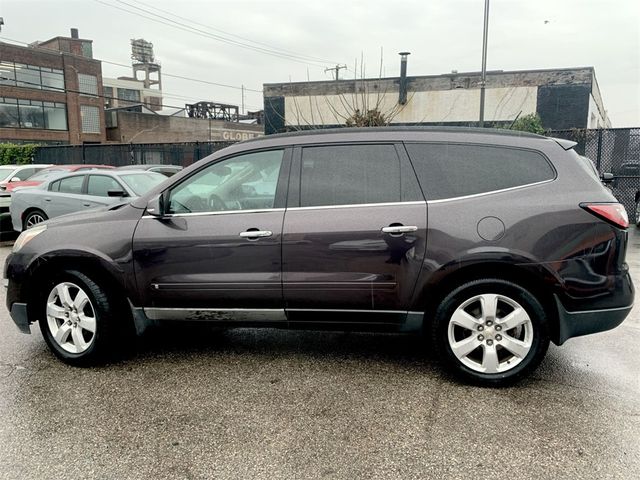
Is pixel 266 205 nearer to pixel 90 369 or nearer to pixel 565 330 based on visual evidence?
pixel 90 369

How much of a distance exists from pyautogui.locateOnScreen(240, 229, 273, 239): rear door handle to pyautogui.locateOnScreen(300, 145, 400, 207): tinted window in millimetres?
320

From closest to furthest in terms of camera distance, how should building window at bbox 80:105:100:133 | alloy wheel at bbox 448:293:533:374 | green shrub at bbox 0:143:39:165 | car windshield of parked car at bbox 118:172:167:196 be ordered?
alloy wheel at bbox 448:293:533:374 < car windshield of parked car at bbox 118:172:167:196 < green shrub at bbox 0:143:39:165 < building window at bbox 80:105:100:133

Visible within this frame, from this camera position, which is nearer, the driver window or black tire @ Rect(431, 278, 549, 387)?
black tire @ Rect(431, 278, 549, 387)

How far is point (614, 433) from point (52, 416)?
3395mm

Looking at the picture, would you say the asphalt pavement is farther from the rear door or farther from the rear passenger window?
the rear passenger window

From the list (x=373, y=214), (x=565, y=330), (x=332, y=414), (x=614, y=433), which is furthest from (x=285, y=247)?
(x=614, y=433)

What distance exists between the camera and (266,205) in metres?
3.61

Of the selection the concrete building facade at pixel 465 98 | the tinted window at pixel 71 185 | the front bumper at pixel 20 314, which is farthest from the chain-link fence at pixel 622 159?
the concrete building facade at pixel 465 98

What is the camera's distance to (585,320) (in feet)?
10.9

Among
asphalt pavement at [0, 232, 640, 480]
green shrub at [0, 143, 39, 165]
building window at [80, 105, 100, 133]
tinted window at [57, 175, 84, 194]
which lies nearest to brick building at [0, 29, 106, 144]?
building window at [80, 105, 100, 133]

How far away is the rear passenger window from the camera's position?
3.39 metres

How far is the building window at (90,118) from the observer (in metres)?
47.9

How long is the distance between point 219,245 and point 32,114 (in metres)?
49.0

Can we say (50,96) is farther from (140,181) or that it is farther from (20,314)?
(20,314)
